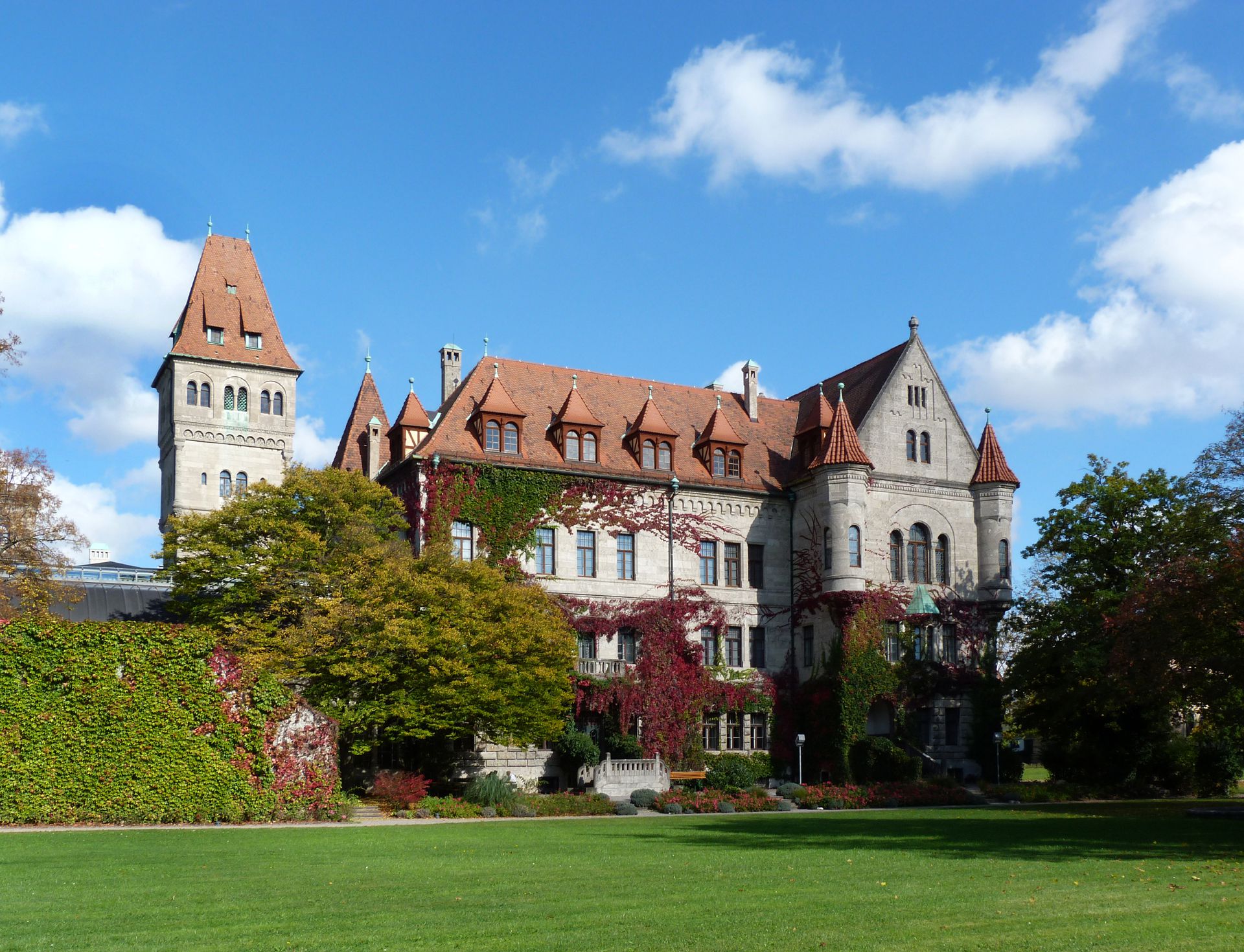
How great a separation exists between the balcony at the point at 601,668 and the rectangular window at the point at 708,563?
6.31 meters

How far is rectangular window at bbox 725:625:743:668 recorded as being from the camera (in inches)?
1925

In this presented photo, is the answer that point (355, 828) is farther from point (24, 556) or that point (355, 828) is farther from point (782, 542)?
point (782, 542)

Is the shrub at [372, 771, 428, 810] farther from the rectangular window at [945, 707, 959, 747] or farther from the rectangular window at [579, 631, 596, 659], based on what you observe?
the rectangular window at [945, 707, 959, 747]

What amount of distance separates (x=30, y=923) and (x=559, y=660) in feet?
84.9

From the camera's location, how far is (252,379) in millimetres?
60156

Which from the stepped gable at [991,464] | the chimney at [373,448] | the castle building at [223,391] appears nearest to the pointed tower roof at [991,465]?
the stepped gable at [991,464]

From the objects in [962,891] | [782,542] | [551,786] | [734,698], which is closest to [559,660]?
[551,786]

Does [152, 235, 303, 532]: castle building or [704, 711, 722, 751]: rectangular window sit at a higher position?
[152, 235, 303, 532]: castle building

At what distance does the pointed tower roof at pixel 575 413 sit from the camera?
47219mm

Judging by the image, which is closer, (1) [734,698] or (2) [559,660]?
(2) [559,660]

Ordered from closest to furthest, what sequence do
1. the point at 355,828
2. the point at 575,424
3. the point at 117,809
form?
the point at 355,828 < the point at 117,809 < the point at 575,424

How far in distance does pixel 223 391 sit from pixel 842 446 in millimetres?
30964

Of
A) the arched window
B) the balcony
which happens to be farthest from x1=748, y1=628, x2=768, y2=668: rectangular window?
the balcony

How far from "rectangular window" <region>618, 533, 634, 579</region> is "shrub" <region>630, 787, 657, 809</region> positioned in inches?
408
